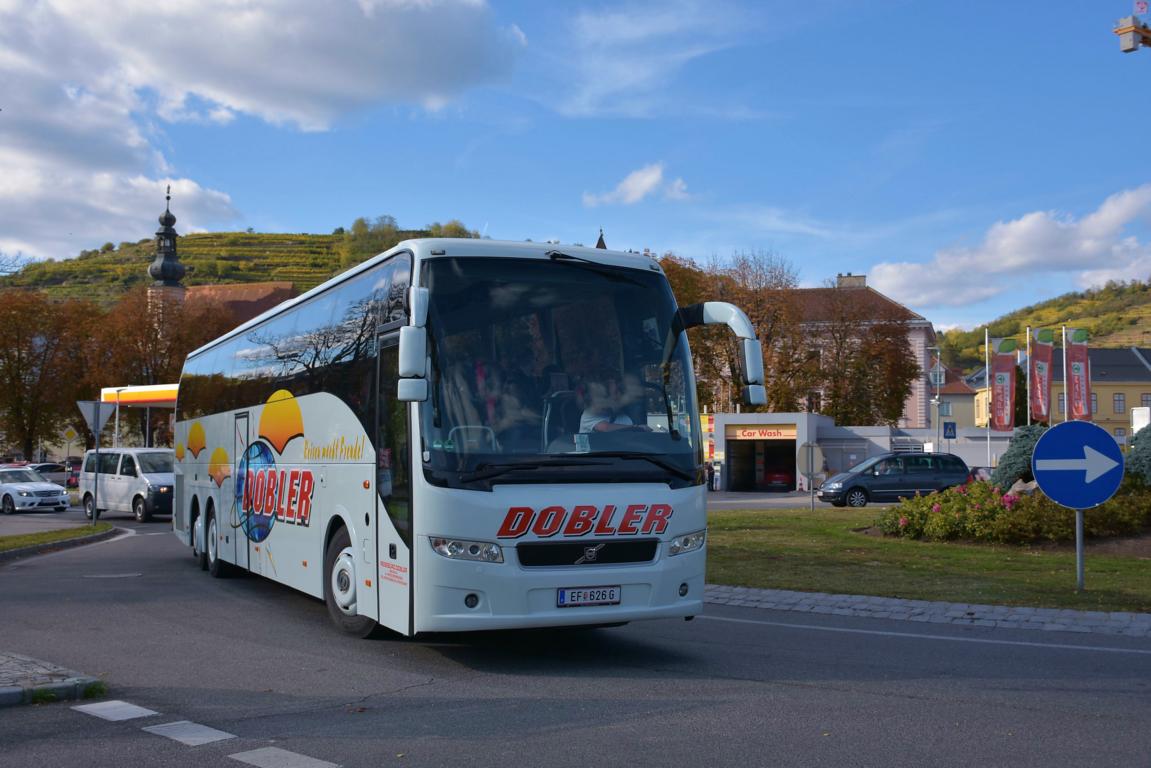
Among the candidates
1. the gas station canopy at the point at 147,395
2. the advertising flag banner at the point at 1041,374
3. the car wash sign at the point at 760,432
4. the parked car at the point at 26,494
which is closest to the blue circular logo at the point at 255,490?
the parked car at the point at 26,494

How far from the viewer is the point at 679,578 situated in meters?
8.56

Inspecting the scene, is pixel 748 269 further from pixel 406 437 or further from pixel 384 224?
pixel 384 224

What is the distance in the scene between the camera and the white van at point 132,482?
32.1 metres

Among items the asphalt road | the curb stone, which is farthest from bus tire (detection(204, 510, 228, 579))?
the curb stone

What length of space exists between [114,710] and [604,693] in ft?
10.4

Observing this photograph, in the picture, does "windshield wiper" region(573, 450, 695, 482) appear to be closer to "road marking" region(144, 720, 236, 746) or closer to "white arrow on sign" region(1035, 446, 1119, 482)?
"road marking" region(144, 720, 236, 746)

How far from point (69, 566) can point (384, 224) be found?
5470 inches

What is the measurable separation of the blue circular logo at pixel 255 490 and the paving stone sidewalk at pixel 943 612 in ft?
17.0

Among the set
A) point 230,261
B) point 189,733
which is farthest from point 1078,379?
point 230,261

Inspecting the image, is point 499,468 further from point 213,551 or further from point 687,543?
point 213,551

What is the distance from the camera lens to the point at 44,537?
23016mm

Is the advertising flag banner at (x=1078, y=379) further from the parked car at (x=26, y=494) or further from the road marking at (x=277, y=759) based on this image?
the road marking at (x=277, y=759)

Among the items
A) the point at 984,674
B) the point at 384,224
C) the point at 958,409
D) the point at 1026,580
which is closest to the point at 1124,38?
the point at 1026,580

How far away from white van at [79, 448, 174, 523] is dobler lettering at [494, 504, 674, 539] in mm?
26592
